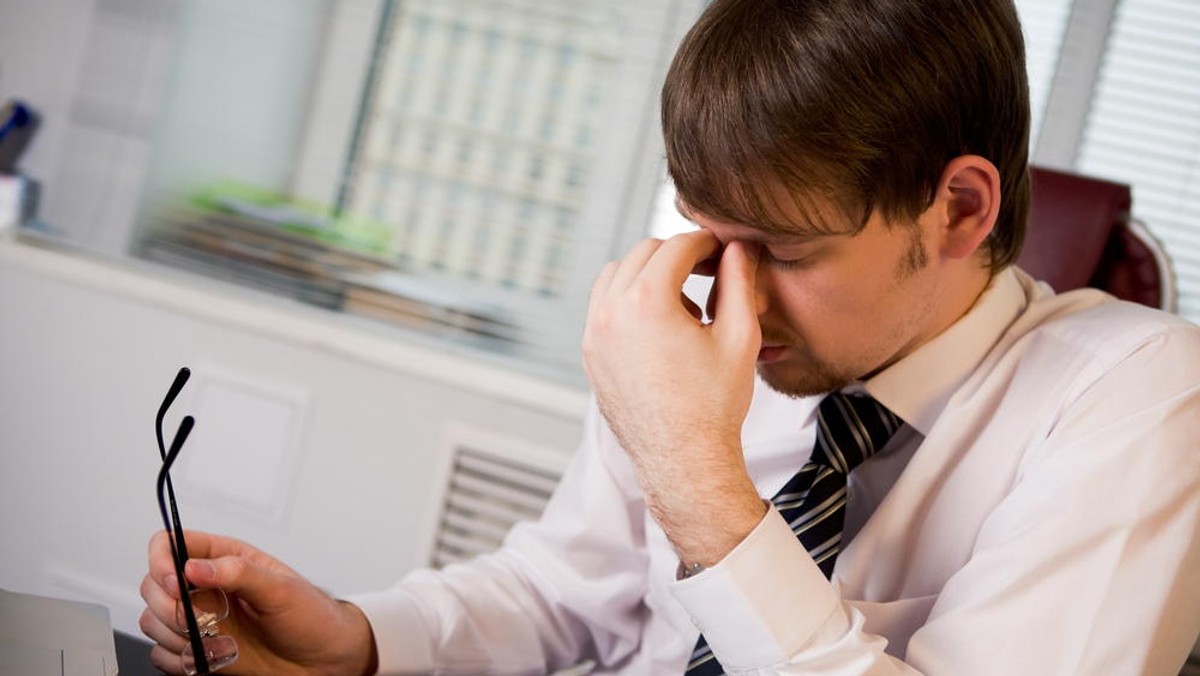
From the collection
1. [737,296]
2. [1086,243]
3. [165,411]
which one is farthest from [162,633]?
[1086,243]

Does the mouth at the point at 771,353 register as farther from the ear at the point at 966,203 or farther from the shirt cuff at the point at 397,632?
the shirt cuff at the point at 397,632

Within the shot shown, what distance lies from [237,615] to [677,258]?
0.47 m

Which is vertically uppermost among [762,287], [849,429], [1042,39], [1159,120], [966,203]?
[1042,39]

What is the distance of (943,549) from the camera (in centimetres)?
105

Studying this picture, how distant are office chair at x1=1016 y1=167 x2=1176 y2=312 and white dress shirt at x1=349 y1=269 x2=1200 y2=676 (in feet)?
0.49

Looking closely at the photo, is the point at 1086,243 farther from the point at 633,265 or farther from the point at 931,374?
the point at 633,265

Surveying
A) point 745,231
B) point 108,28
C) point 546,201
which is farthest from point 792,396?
point 108,28

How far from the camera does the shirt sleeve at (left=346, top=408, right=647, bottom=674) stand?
121 cm

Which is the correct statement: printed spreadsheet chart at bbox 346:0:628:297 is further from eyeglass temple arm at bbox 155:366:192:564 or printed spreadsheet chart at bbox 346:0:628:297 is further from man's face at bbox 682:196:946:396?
eyeglass temple arm at bbox 155:366:192:564

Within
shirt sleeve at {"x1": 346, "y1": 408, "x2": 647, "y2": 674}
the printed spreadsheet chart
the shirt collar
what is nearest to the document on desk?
shirt sleeve at {"x1": 346, "y1": 408, "x2": 647, "y2": 674}

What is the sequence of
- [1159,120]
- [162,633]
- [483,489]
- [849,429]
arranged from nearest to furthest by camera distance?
[162,633]
[849,429]
[483,489]
[1159,120]

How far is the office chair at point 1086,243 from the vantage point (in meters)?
1.34

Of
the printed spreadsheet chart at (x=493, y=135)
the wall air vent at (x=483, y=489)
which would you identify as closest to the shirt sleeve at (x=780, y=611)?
the wall air vent at (x=483, y=489)

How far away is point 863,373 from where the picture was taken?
1096 mm
